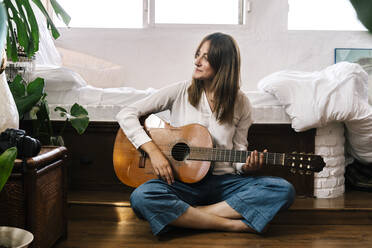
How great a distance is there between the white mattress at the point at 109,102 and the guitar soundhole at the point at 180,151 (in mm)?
574

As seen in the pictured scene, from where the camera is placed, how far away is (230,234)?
1709mm

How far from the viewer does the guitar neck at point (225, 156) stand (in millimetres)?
1604

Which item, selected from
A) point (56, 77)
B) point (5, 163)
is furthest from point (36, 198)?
point (56, 77)

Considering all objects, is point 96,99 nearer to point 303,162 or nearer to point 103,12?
point 303,162

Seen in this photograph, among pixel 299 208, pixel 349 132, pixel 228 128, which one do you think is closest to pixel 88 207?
pixel 228 128

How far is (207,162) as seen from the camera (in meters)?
1.71

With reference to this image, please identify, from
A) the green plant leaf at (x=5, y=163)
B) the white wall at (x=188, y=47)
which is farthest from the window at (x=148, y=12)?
the green plant leaf at (x=5, y=163)

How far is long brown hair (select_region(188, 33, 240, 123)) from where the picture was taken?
1.80 metres

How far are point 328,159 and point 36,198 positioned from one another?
1.53 m

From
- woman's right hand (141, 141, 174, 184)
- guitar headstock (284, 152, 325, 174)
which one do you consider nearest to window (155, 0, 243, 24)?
woman's right hand (141, 141, 174, 184)

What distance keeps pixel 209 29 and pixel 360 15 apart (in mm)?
3788

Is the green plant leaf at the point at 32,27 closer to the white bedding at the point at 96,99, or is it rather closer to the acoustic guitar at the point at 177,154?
the acoustic guitar at the point at 177,154

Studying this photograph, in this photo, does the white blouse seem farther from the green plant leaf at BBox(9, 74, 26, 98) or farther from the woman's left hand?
the green plant leaf at BBox(9, 74, 26, 98)

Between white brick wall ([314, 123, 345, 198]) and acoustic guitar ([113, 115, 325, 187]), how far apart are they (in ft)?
1.85
